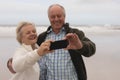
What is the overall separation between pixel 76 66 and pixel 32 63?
60 cm

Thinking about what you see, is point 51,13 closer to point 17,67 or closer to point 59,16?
point 59,16

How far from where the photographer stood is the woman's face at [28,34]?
2.88 meters

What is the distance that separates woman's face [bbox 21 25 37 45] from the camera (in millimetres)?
2885

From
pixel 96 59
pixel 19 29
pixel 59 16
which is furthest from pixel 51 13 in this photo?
pixel 96 59

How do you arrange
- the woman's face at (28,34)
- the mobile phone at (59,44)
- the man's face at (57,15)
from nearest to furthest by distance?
1. the mobile phone at (59,44)
2. the woman's face at (28,34)
3. the man's face at (57,15)

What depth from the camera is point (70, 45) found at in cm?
273

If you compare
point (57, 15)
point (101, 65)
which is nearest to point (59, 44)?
point (57, 15)

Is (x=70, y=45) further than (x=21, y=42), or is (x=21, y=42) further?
(x=21, y=42)

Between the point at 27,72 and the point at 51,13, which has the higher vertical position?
the point at 51,13

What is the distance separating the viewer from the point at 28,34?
288 centimetres

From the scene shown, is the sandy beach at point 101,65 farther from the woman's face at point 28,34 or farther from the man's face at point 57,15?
the woman's face at point 28,34

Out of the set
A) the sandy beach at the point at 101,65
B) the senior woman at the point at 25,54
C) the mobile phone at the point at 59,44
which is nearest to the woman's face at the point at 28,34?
Answer: the senior woman at the point at 25,54

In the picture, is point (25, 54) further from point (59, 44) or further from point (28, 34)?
point (59, 44)

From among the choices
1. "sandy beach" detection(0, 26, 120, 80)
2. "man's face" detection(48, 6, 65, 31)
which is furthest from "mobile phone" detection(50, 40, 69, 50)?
"sandy beach" detection(0, 26, 120, 80)
